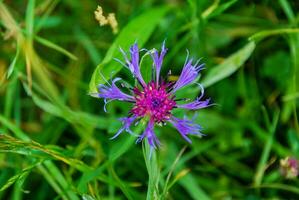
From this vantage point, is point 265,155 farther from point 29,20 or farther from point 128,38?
point 29,20

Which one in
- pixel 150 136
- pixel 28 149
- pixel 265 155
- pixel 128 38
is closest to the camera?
pixel 150 136

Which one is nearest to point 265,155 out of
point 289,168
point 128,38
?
point 289,168

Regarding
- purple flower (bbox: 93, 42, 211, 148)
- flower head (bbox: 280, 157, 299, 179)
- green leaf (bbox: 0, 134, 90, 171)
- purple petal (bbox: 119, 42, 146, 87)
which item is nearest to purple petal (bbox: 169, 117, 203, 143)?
purple flower (bbox: 93, 42, 211, 148)

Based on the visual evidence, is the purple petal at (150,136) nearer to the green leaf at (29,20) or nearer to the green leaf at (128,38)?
the green leaf at (128,38)

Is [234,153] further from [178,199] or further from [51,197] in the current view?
[51,197]

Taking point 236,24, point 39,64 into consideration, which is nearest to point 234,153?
point 236,24

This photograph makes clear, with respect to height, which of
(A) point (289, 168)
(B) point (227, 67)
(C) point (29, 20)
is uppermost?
(C) point (29, 20)

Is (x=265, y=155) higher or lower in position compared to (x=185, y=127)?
lower

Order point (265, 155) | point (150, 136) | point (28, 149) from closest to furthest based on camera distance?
1. point (150, 136)
2. point (28, 149)
3. point (265, 155)
